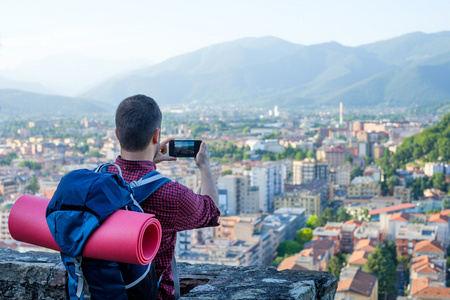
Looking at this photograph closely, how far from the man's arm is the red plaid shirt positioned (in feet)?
0.06

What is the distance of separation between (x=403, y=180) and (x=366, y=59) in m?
86.1

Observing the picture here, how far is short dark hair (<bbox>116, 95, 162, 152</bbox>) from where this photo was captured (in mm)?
925

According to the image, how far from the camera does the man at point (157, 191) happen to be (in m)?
0.93

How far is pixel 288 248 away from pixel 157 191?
12.9 m

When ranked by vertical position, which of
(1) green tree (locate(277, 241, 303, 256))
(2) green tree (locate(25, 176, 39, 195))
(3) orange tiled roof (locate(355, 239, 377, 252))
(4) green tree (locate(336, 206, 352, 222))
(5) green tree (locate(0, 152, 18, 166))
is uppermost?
(5) green tree (locate(0, 152, 18, 166))

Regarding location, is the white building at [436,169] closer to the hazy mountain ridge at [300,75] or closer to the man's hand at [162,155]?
the man's hand at [162,155]

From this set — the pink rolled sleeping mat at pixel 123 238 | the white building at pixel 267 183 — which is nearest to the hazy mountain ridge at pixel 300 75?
the white building at pixel 267 183

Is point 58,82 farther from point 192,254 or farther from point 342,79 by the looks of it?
point 192,254

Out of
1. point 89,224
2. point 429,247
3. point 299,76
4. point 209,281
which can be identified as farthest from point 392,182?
point 299,76

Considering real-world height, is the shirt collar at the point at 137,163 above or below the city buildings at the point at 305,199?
above

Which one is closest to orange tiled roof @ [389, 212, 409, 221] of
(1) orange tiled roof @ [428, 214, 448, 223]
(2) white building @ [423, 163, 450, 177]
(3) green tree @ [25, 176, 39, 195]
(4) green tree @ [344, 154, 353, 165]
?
(1) orange tiled roof @ [428, 214, 448, 223]

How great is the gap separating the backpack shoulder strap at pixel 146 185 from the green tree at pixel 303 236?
13633mm

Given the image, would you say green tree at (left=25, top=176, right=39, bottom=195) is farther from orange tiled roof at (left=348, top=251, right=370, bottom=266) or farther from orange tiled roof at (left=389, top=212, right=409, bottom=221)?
orange tiled roof at (left=348, top=251, right=370, bottom=266)

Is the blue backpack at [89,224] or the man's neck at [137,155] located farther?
the man's neck at [137,155]
